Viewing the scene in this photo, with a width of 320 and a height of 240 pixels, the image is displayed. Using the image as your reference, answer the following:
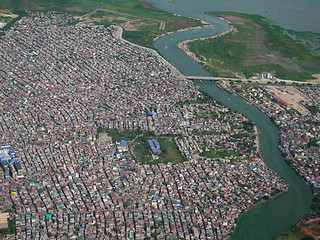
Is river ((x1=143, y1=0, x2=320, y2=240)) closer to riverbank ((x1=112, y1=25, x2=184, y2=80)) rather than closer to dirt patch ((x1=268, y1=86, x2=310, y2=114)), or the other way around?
riverbank ((x1=112, y1=25, x2=184, y2=80))

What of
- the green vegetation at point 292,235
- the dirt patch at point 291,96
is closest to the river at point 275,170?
the green vegetation at point 292,235

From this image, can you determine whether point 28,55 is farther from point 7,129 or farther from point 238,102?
point 238,102

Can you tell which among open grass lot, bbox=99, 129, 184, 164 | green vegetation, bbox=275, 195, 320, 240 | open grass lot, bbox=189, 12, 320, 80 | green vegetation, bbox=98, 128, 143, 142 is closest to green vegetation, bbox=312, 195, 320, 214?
green vegetation, bbox=275, 195, 320, 240

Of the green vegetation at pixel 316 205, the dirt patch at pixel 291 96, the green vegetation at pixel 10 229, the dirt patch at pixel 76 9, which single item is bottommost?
the green vegetation at pixel 10 229

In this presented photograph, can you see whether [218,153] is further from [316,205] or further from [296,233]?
[296,233]

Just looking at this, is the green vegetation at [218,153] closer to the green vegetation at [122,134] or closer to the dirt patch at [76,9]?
the green vegetation at [122,134]

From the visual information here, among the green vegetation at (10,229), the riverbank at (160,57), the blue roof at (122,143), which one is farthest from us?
the riverbank at (160,57)
